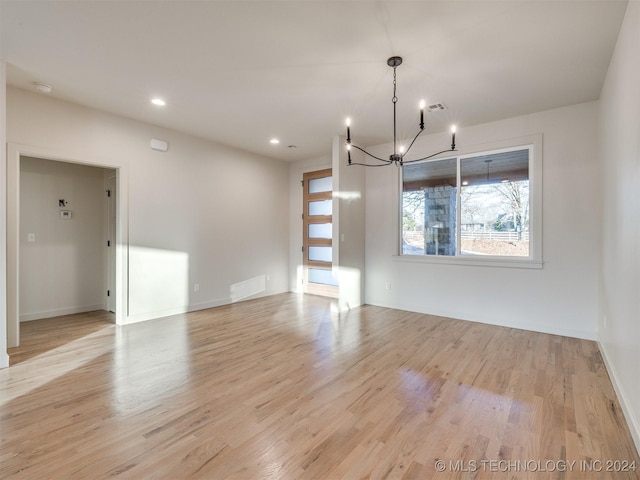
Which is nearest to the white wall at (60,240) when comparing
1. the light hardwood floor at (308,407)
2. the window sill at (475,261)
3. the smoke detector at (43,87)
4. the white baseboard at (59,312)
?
the white baseboard at (59,312)

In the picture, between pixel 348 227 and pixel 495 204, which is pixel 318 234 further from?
pixel 495 204

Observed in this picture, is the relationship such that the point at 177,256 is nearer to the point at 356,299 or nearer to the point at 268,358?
the point at 268,358

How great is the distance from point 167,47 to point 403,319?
425cm

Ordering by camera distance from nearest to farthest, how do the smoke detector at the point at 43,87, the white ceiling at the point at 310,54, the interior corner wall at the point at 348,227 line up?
the white ceiling at the point at 310,54 → the smoke detector at the point at 43,87 → the interior corner wall at the point at 348,227

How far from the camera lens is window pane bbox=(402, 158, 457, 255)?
4852 millimetres

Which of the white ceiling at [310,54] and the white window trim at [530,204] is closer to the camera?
the white ceiling at [310,54]

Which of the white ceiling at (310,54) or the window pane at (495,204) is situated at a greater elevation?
the white ceiling at (310,54)

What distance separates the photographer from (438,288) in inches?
192

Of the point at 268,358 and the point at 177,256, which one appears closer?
the point at 268,358

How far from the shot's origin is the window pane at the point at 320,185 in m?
6.31

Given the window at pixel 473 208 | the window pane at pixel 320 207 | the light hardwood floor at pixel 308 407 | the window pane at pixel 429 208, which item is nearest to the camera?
the light hardwood floor at pixel 308 407

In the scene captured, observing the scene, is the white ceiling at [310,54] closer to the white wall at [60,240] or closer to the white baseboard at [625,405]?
the white wall at [60,240]

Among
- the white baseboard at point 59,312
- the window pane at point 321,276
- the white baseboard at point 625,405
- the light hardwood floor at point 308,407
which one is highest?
the window pane at point 321,276

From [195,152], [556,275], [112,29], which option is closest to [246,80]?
[112,29]
